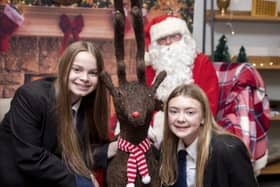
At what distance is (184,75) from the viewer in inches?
111

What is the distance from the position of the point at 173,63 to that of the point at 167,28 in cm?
23

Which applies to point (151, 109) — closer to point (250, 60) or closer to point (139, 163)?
point (139, 163)

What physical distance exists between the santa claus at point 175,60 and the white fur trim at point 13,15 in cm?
94

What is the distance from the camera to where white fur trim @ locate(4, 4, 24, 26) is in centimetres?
315

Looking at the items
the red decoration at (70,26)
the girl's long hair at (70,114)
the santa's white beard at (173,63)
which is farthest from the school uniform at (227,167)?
the red decoration at (70,26)

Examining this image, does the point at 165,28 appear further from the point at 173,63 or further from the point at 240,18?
the point at 240,18

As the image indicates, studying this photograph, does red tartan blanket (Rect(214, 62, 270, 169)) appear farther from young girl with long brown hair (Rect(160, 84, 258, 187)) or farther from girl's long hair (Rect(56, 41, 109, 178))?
girl's long hair (Rect(56, 41, 109, 178))

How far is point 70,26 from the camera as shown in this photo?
3252mm

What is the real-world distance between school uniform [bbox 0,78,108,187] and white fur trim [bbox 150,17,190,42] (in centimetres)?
112

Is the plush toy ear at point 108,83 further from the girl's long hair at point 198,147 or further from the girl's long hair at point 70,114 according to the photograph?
the girl's long hair at point 198,147

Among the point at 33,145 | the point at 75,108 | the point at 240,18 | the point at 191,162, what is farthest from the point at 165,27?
the point at 33,145

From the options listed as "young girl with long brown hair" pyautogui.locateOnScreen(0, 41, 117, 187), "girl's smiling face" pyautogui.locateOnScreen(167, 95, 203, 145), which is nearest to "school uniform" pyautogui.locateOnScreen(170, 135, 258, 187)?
"girl's smiling face" pyautogui.locateOnScreen(167, 95, 203, 145)

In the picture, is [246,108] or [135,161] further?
[246,108]

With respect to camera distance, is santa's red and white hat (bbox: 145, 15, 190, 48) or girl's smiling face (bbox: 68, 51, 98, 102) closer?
girl's smiling face (bbox: 68, 51, 98, 102)
